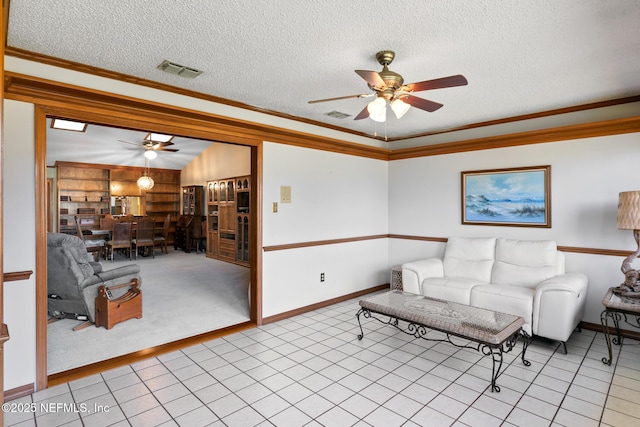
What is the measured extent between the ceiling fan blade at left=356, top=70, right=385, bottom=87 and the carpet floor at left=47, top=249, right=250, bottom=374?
3008 mm

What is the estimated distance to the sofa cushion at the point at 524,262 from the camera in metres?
3.71

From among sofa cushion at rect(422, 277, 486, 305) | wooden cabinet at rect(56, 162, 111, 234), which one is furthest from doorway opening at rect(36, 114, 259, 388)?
sofa cushion at rect(422, 277, 486, 305)

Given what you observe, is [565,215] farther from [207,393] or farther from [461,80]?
[207,393]

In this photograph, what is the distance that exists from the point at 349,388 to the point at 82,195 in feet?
30.6

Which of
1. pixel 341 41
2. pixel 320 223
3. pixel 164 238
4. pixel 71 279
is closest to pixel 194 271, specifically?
pixel 164 238

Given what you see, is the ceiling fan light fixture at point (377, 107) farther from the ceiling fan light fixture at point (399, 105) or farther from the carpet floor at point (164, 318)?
the carpet floor at point (164, 318)

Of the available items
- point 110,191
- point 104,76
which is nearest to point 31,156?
point 104,76

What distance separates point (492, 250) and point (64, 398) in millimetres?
4376

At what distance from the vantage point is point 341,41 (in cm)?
232

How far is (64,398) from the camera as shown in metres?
2.43

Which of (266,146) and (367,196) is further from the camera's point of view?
(367,196)

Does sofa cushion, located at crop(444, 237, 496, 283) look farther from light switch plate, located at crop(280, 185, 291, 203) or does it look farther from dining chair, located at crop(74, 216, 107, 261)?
dining chair, located at crop(74, 216, 107, 261)

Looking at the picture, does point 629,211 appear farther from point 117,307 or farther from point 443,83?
point 117,307

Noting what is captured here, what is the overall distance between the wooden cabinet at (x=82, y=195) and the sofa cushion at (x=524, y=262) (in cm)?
928
